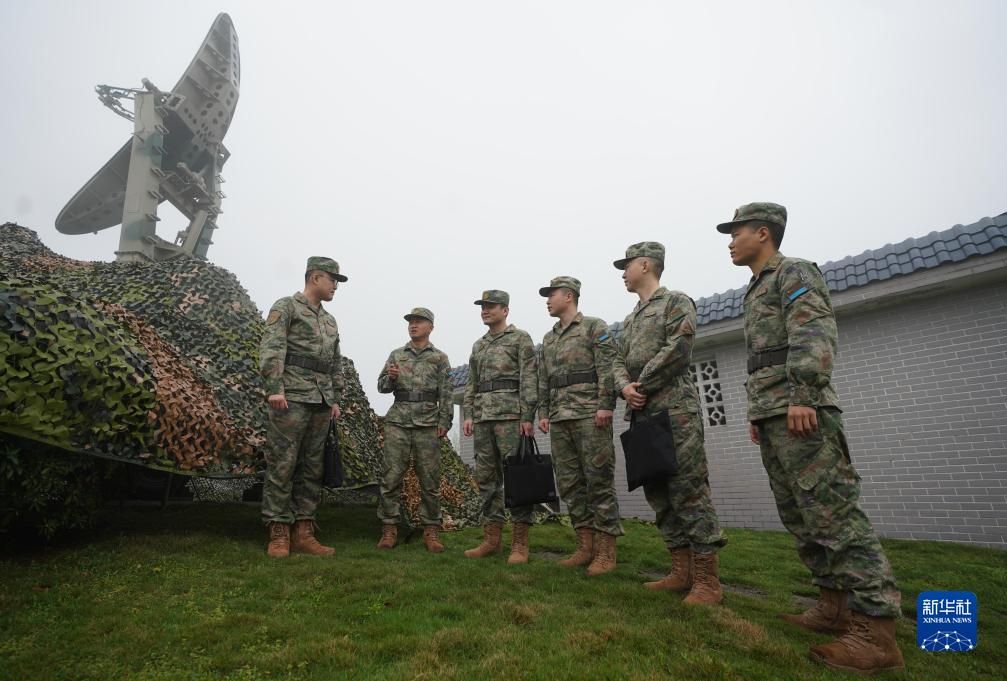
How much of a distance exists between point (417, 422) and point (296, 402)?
1.19 metres

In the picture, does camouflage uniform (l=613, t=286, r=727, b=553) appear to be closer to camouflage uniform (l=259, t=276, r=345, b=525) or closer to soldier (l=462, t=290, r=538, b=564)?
soldier (l=462, t=290, r=538, b=564)

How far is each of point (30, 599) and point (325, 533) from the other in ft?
9.31

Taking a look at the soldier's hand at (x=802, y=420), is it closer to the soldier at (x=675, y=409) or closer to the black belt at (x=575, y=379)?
the soldier at (x=675, y=409)

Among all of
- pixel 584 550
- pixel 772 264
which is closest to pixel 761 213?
pixel 772 264

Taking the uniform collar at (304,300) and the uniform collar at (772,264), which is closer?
the uniform collar at (772,264)

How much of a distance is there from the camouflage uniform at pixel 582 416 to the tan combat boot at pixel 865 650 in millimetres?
1824

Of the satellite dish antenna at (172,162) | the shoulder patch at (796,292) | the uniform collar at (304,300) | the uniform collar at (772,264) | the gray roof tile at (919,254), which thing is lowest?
the shoulder patch at (796,292)

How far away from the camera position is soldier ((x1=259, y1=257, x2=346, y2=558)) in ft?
14.9

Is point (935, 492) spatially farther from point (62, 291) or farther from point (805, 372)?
point (62, 291)

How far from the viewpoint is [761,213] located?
3.17 m

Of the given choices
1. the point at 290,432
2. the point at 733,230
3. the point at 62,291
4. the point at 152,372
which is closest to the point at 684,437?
the point at 733,230

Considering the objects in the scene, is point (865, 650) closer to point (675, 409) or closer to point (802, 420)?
point (802, 420)

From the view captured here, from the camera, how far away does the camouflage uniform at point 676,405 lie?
340cm

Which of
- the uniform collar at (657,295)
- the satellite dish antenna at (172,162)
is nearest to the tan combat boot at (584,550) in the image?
the uniform collar at (657,295)
